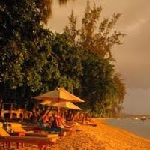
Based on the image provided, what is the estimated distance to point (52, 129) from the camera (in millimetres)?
22094

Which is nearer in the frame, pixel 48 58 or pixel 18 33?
pixel 18 33

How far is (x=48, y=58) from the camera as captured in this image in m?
33.6

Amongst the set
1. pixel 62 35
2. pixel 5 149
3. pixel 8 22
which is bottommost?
pixel 5 149

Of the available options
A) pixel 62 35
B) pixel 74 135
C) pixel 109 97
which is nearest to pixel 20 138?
pixel 74 135

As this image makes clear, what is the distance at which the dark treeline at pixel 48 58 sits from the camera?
20.6 meters

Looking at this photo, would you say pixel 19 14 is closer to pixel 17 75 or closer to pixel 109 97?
pixel 17 75

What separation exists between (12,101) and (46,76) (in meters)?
3.45

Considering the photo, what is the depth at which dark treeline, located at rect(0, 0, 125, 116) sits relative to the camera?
67.6ft

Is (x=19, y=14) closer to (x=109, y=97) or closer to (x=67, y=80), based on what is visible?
(x=67, y=80)

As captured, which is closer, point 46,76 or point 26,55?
point 26,55

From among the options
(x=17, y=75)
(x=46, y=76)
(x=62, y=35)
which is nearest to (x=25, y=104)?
(x=46, y=76)

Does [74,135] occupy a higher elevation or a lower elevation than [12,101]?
lower

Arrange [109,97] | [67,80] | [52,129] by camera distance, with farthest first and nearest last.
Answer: [109,97] < [67,80] < [52,129]

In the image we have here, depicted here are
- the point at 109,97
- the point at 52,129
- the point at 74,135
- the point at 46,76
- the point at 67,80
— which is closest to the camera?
the point at 52,129
